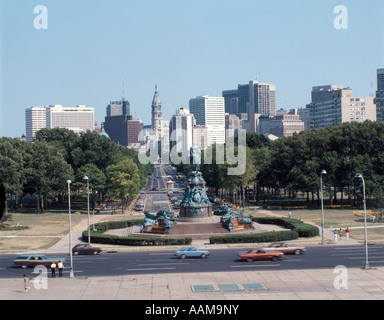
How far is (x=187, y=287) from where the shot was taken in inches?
1235

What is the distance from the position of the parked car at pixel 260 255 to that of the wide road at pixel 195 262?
49cm

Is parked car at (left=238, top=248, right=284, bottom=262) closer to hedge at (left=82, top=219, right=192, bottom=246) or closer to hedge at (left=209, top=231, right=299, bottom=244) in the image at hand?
hedge at (left=209, top=231, right=299, bottom=244)

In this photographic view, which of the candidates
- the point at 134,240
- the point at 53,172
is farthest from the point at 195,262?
the point at 53,172

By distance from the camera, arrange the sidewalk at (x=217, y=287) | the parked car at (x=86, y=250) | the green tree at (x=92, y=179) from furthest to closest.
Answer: the green tree at (x=92, y=179), the parked car at (x=86, y=250), the sidewalk at (x=217, y=287)

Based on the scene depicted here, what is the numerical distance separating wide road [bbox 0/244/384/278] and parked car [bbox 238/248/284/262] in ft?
1.61

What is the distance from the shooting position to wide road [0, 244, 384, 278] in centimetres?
3694

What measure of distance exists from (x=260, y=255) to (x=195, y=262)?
4.89 m

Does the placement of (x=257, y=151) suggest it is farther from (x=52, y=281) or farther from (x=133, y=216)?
(x=52, y=281)

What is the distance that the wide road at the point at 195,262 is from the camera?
36.9m

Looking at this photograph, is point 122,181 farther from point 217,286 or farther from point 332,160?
point 217,286

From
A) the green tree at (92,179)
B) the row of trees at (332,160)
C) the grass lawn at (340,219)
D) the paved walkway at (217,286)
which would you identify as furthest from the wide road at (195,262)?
the green tree at (92,179)

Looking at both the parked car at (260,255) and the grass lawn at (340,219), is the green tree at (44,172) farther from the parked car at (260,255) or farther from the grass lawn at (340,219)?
the parked car at (260,255)

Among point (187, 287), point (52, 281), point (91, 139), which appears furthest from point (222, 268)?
point (91, 139)

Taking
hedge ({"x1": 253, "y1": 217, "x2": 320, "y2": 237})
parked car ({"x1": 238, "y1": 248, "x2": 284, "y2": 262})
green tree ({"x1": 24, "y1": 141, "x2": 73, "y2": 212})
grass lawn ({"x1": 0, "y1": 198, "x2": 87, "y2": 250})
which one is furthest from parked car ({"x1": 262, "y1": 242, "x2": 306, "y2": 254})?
green tree ({"x1": 24, "y1": 141, "x2": 73, "y2": 212})
